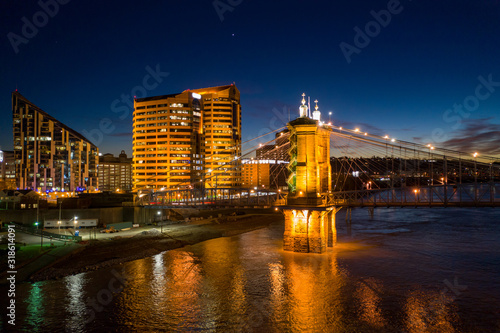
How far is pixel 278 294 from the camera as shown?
25500 millimetres

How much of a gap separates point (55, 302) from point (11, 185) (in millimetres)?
113945

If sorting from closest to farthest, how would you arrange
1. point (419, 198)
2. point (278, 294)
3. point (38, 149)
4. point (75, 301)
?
point (75, 301) < point (278, 294) < point (419, 198) < point (38, 149)

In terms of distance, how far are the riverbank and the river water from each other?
173 cm

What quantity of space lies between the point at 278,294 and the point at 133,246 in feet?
73.6

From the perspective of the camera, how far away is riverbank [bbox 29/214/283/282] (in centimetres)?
3134

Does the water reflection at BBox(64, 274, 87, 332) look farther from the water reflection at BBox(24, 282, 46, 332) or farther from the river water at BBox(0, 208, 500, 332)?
the water reflection at BBox(24, 282, 46, 332)

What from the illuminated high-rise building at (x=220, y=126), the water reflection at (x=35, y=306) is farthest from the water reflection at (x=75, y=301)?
the illuminated high-rise building at (x=220, y=126)

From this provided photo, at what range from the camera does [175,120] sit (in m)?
113

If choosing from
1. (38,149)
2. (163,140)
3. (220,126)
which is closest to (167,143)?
(163,140)

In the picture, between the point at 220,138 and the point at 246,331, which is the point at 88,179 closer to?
the point at 220,138

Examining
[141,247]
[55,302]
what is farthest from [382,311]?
[141,247]

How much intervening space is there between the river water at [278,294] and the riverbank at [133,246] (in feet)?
5.66

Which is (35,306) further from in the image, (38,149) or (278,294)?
(38,149)

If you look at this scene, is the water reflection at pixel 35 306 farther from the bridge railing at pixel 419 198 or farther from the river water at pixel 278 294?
the bridge railing at pixel 419 198
